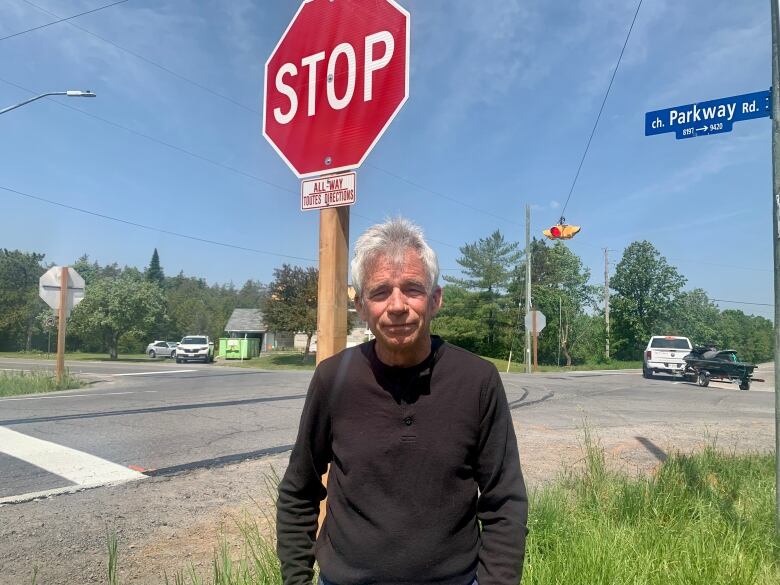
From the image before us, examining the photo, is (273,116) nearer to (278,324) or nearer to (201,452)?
(201,452)

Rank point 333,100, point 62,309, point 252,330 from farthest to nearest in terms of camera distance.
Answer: point 252,330 < point 62,309 < point 333,100

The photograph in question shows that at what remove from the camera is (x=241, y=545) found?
144 inches

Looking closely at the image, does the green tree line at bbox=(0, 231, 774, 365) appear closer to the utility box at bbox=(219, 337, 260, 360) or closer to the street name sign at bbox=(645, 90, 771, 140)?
the utility box at bbox=(219, 337, 260, 360)

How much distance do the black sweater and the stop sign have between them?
44.0 inches

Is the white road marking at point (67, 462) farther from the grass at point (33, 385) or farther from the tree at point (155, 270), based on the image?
the tree at point (155, 270)

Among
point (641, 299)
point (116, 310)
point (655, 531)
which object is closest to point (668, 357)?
point (655, 531)

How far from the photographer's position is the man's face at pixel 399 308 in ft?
5.76

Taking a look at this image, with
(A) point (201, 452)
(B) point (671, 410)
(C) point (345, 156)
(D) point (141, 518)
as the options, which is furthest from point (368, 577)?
(B) point (671, 410)

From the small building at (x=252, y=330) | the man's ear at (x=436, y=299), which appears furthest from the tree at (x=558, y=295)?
the man's ear at (x=436, y=299)

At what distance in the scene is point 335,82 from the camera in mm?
2613

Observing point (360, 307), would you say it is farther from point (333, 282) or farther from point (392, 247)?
point (333, 282)

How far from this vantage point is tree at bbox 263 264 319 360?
36.6m

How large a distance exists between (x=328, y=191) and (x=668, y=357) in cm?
2529

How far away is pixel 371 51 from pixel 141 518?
358cm
